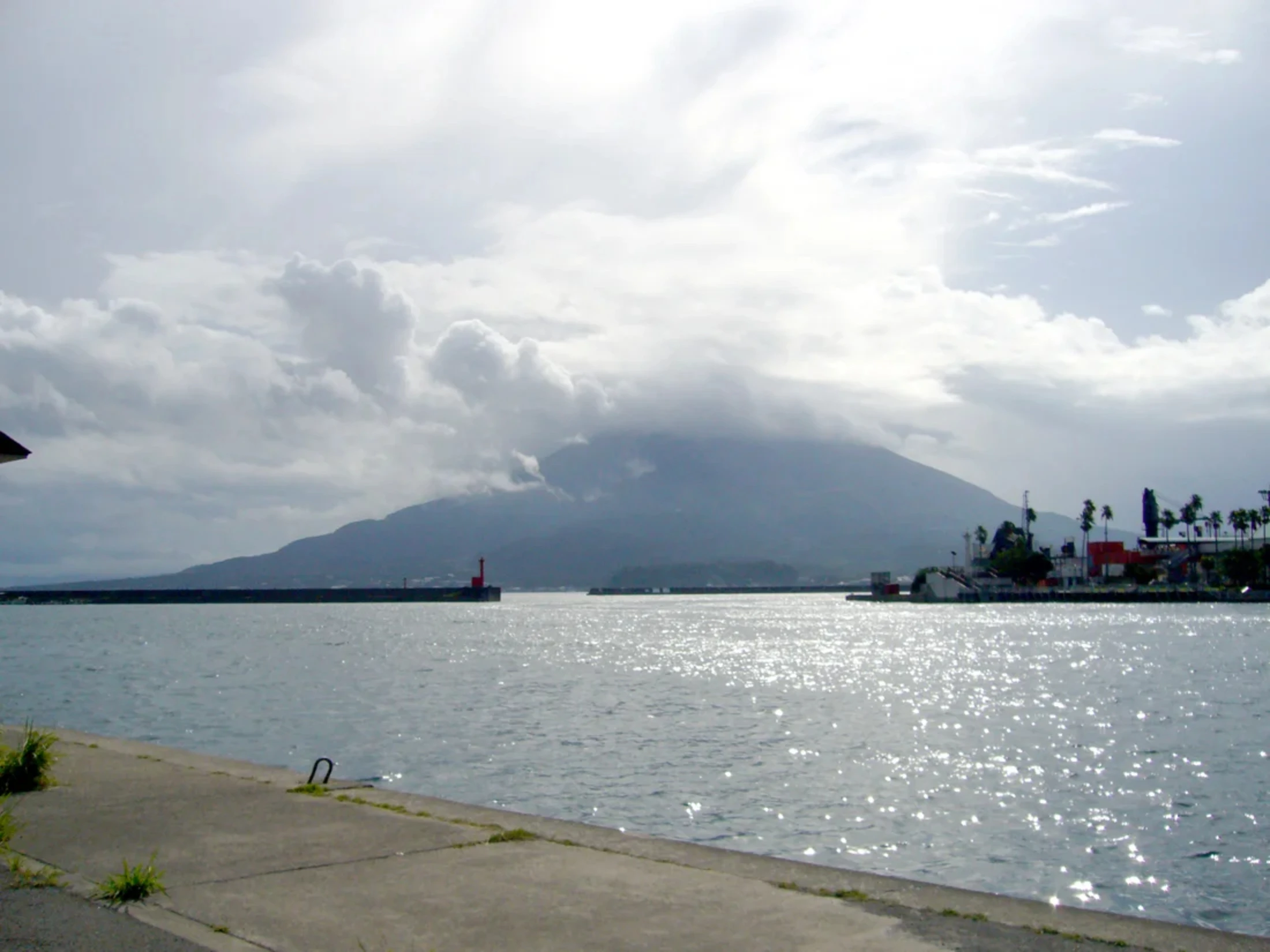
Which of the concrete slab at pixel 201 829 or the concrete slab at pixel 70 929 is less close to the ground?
the concrete slab at pixel 70 929

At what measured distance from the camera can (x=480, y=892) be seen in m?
9.33

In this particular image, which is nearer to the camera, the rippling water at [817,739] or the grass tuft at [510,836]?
the grass tuft at [510,836]

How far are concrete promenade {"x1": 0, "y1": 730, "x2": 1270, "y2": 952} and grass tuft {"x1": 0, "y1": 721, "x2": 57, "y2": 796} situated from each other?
1.95ft

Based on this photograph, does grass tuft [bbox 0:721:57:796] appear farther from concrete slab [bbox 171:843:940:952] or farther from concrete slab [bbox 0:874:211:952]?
concrete slab [bbox 171:843:940:952]

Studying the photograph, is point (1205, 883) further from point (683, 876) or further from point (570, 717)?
point (570, 717)

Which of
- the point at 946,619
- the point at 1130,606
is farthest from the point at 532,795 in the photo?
the point at 1130,606

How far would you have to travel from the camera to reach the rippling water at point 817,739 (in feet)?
56.9

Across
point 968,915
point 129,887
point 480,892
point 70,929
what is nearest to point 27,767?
point 129,887

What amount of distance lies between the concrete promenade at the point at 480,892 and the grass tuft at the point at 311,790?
3.63 ft

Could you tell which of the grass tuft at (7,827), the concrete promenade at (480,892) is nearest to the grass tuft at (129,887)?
the concrete promenade at (480,892)

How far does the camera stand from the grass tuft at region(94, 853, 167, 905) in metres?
8.65

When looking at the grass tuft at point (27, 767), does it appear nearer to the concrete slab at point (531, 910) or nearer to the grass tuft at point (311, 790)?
the grass tuft at point (311, 790)

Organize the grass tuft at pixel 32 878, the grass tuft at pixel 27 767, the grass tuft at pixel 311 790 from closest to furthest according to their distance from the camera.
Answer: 1. the grass tuft at pixel 32 878
2. the grass tuft at pixel 27 767
3. the grass tuft at pixel 311 790

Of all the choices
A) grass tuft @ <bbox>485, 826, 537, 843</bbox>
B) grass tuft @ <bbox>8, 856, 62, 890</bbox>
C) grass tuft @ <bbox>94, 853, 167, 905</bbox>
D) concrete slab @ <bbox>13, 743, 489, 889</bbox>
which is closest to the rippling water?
grass tuft @ <bbox>485, 826, 537, 843</bbox>
